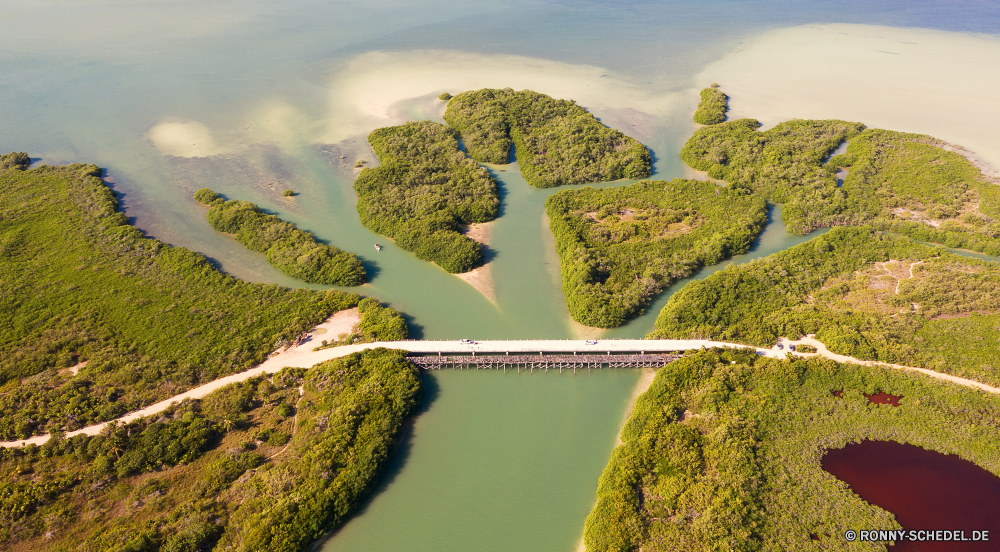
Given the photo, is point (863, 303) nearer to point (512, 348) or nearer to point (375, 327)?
point (512, 348)

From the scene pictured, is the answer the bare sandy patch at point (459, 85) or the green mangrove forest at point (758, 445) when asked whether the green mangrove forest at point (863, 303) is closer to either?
the green mangrove forest at point (758, 445)

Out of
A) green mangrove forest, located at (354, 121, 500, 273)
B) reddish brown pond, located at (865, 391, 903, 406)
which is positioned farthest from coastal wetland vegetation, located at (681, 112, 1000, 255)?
green mangrove forest, located at (354, 121, 500, 273)

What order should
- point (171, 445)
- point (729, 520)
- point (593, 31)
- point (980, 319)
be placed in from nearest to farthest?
point (729, 520) → point (171, 445) → point (980, 319) → point (593, 31)

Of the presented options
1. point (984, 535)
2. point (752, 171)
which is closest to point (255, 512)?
point (984, 535)

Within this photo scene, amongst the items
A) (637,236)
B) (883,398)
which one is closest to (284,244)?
(637,236)

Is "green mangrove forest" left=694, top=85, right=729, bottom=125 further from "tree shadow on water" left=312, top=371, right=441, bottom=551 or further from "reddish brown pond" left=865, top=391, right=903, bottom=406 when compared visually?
"tree shadow on water" left=312, top=371, right=441, bottom=551

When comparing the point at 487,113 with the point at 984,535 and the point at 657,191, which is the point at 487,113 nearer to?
the point at 657,191
